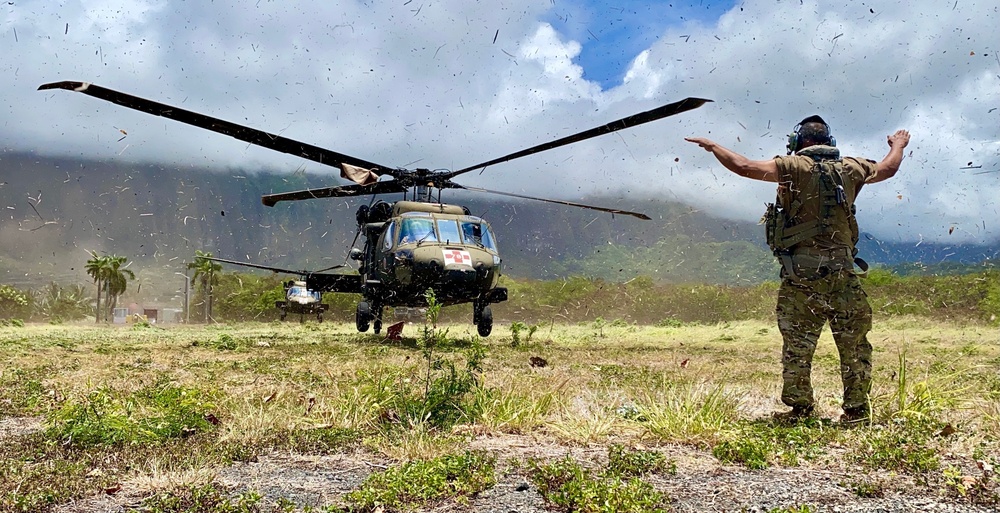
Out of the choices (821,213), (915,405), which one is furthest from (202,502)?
(915,405)

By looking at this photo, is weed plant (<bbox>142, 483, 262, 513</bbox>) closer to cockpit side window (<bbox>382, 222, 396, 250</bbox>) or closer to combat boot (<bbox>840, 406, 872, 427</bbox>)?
combat boot (<bbox>840, 406, 872, 427</bbox>)

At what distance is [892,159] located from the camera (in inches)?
196

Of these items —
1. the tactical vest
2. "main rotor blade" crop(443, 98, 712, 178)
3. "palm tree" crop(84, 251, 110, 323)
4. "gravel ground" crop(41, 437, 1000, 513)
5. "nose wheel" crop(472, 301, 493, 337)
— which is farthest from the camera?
"palm tree" crop(84, 251, 110, 323)

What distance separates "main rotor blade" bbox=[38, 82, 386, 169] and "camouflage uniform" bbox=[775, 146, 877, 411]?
18.5 ft

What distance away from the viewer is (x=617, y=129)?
8266mm

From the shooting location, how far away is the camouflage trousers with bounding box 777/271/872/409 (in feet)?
15.6

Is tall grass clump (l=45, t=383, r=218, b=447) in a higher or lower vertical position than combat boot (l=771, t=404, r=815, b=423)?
lower

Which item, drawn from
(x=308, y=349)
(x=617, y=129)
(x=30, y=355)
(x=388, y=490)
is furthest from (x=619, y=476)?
(x=30, y=355)

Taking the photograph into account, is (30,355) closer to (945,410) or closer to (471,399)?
(471,399)

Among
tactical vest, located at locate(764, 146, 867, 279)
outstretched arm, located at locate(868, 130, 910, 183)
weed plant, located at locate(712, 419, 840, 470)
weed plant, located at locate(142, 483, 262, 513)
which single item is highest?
outstretched arm, located at locate(868, 130, 910, 183)

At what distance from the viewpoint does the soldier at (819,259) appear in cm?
475

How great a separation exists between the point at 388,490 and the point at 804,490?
1825 mm

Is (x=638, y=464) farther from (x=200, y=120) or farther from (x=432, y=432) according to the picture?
(x=200, y=120)

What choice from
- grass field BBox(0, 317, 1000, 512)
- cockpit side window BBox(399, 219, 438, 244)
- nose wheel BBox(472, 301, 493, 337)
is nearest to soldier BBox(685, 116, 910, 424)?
grass field BBox(0, 317, 1000, 512)
